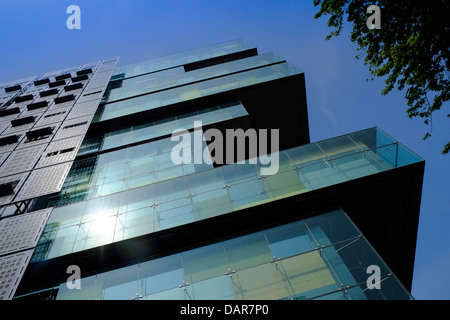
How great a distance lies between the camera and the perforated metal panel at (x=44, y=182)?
10.3m

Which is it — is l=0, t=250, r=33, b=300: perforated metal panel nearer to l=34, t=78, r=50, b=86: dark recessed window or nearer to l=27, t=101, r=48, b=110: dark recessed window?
l=27, t=101, r=48, b=110: dark recessed window

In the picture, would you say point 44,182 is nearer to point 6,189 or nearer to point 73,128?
point 6,189

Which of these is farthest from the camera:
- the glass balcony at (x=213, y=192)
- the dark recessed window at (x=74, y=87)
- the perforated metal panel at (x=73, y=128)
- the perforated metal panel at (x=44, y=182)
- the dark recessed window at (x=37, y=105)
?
the dark recessed window at (x=74, y=87)

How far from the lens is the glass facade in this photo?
6.69 metres

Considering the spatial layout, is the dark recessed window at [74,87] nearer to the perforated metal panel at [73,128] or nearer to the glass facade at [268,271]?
the perforated metal panel at [73,128]

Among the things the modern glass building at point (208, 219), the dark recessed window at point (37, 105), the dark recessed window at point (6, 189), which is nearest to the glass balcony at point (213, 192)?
the modern glass building at point (208, 219)

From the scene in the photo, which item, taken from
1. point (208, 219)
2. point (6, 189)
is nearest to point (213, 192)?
point (208, 219)

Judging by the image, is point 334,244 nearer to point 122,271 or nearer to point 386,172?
point 386,172

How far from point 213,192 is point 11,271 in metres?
6.01

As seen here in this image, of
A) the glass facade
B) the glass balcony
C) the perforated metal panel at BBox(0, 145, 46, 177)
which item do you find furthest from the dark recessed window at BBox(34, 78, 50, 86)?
the glass facade

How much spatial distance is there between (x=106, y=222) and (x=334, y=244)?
7030 mm

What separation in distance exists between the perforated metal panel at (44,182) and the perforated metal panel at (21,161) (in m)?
0.91

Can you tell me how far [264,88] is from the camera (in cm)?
1736
